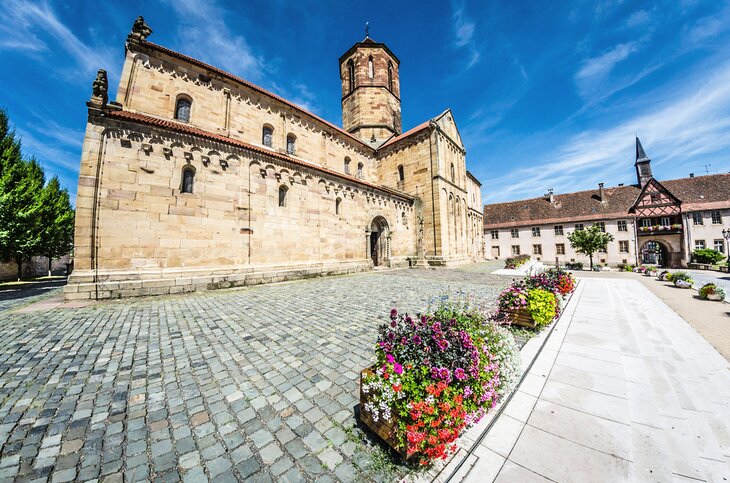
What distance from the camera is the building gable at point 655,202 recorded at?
2889 centimetres

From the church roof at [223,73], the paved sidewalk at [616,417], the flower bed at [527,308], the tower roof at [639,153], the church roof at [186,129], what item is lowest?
the paved sidewalk at [616,417]

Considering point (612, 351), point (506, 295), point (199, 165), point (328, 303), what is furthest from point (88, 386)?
point (199, 165)

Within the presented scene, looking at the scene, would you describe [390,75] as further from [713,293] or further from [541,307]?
[541,307]

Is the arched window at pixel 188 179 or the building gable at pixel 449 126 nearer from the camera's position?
the arched window at pixel 188 179

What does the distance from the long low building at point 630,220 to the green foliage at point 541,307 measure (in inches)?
1380

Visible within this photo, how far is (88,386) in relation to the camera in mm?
3244

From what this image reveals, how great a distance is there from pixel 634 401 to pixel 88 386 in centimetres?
701

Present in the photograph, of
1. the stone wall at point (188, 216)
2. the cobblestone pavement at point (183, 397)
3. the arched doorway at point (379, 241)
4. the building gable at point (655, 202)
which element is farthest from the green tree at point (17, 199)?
the building gable at point (655, 202)

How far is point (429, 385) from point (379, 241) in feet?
55.2

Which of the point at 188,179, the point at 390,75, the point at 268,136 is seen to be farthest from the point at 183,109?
the point at 390,75

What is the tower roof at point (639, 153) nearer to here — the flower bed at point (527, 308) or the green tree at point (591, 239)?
the green tree at point (591, 239)

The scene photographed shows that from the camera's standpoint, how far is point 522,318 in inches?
221

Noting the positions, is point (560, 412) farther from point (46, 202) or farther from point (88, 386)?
point (46, 202)

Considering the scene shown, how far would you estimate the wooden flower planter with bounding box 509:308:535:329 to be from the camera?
18.0 ft
